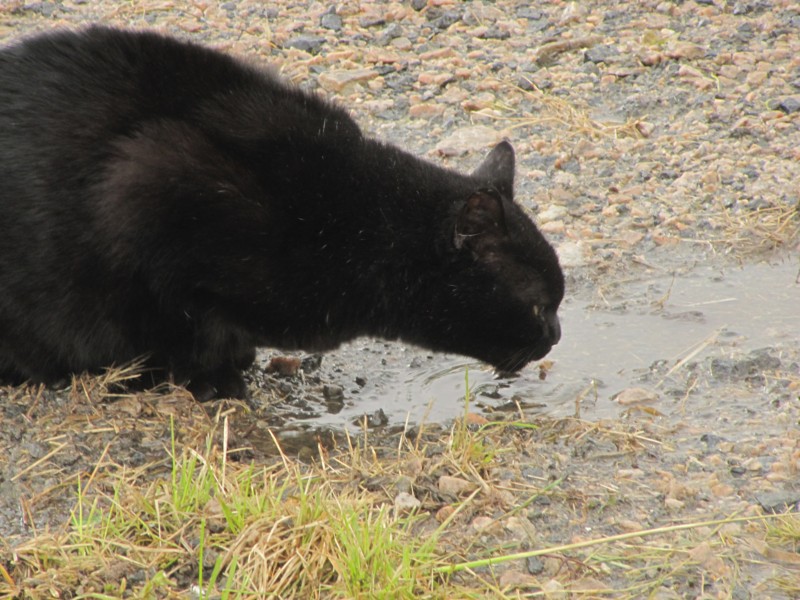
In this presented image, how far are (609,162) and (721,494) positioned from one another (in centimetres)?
303

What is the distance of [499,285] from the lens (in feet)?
14.2

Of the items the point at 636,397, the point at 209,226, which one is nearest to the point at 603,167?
the point at 636,397

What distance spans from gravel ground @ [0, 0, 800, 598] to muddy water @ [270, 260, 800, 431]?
0.11 m

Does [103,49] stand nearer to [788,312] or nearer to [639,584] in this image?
[639,584]

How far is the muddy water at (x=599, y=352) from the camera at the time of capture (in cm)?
455

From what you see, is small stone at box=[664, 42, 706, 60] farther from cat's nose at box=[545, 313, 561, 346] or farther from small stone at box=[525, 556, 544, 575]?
small stone at box=[525, 556, 544, 575]

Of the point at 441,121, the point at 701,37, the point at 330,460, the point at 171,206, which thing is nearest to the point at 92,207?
the point at 171,206

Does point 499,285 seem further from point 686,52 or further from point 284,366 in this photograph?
point 686,52

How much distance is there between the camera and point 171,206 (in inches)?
157

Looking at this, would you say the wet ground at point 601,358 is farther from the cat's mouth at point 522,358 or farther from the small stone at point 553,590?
the small stone at point 553,590

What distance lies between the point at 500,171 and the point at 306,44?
3.15 meters

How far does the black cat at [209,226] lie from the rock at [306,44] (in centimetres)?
298

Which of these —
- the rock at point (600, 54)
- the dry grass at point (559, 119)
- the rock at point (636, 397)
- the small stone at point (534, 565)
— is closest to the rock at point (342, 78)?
the dry grass at point (559, 119)

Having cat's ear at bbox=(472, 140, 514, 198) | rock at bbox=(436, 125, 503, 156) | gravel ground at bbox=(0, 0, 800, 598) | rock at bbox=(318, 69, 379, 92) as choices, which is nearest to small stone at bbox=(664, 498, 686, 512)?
gravel ground at bbox=(0, 0, 800, 598)
